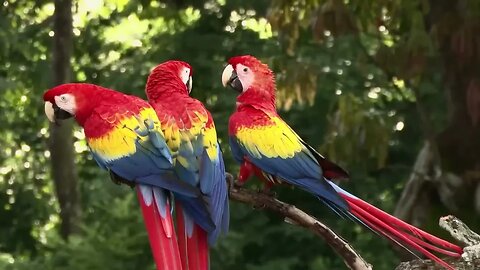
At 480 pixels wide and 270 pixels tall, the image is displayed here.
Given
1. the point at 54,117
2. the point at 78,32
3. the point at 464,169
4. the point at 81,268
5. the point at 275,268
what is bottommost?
the point at 275,268

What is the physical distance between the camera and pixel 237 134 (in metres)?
1.75

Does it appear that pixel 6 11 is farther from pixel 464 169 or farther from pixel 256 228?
pixel 464 169

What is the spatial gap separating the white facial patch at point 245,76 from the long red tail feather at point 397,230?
0.31 meters

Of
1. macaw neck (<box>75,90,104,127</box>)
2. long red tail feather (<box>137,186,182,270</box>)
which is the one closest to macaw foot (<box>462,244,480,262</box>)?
long red tail feather (<box>137,186,182,270</box>)

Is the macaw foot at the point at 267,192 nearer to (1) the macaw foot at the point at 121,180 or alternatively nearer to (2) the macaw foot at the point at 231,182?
(2) the macaw foot at the point at 231,182

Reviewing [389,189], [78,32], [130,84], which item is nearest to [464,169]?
[389,189]

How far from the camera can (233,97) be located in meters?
4.79

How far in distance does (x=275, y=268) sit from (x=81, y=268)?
1.14 m

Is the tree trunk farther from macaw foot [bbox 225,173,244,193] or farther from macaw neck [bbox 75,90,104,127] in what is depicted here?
macaw neck [bbox 75,90,104,127]

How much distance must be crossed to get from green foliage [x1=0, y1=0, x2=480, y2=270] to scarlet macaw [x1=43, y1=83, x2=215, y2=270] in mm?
2027

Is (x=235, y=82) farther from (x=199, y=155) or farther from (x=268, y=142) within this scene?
(x=199, y=155)

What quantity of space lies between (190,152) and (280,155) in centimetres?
25

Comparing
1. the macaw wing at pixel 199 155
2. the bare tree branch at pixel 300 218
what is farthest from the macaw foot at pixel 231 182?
the macaw wing at pixel 199 155

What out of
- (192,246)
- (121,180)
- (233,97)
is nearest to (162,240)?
(192,246)
